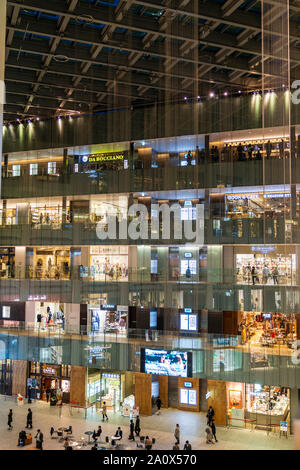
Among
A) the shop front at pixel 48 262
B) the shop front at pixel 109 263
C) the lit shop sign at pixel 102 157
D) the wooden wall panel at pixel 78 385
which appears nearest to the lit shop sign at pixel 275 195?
the shop front at pixel 109 263

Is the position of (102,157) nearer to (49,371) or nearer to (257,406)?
(49,371)

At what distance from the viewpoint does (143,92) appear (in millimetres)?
20859

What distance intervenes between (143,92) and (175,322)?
1067 cm

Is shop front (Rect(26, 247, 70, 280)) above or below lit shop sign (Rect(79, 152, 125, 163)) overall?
below

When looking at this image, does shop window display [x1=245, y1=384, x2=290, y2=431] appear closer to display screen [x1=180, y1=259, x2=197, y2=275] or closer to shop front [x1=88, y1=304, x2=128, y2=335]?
display screen [x1=180, y1=259, x2=197, y2=275]

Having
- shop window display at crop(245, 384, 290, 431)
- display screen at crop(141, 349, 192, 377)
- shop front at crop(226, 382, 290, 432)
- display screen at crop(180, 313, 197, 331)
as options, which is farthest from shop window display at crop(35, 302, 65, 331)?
shop window display at crop(245, 384, 290, 431)

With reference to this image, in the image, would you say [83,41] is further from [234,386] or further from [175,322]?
Answer: [234,386]

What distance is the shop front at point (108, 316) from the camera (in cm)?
2117

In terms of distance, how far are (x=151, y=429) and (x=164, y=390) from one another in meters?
2.83

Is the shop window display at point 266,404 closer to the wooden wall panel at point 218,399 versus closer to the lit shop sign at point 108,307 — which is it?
the wooden wall panel at point 218,399

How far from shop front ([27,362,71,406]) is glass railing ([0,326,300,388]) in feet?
7.92

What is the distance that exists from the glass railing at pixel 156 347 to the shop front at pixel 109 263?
2827 mm

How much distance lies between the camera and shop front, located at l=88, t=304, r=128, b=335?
69.5 ft

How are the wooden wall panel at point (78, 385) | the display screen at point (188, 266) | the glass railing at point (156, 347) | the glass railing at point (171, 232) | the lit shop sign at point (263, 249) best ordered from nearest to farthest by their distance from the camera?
the glass railing at point (156, 347) → the glass railing at point (171, 232) → the lit shop sign at point (263, 249) → the display screen at point (188, 266) → the wooden wall panel at point (78, 385)
